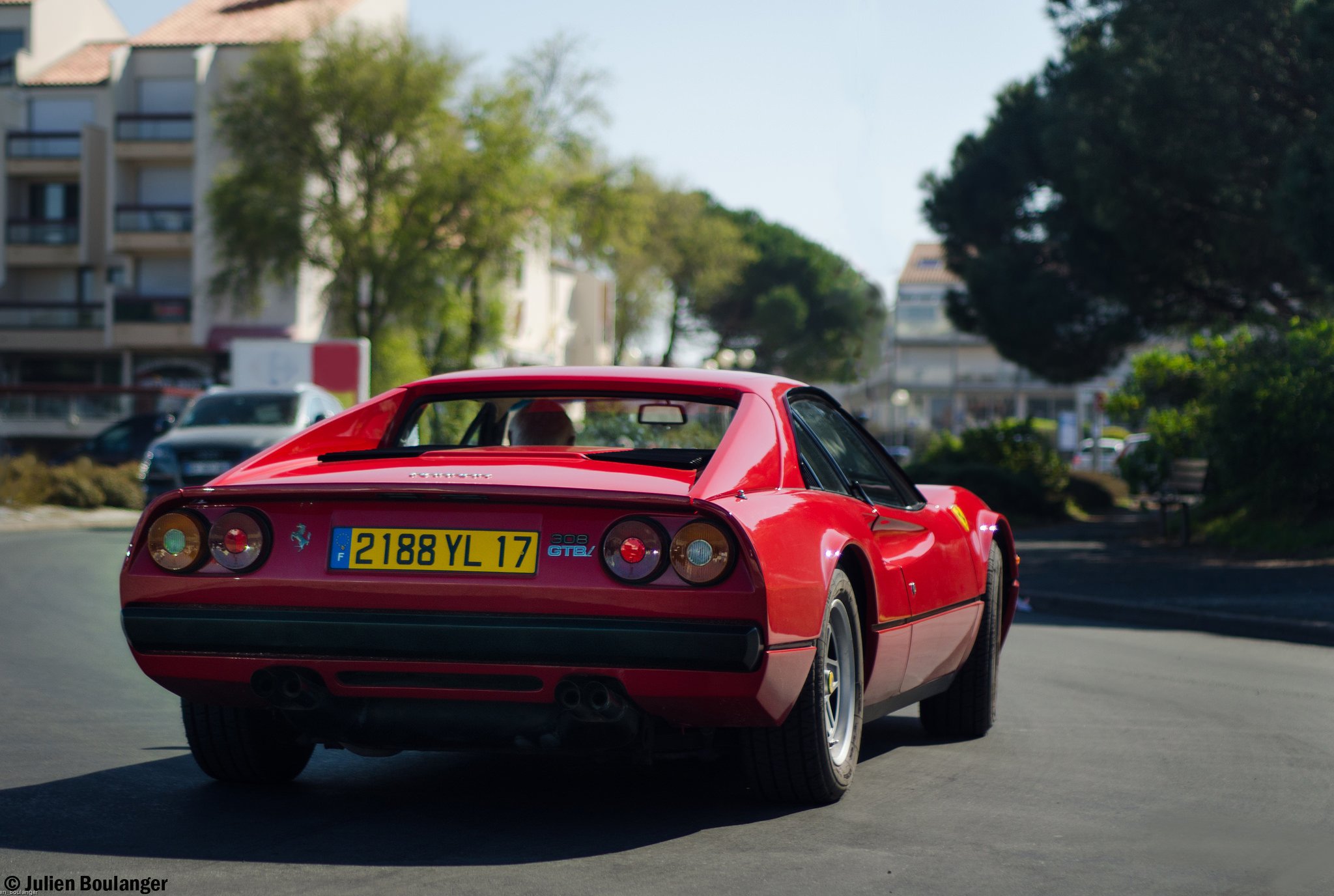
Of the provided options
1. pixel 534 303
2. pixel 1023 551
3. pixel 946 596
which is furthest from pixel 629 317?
pixel 946 596

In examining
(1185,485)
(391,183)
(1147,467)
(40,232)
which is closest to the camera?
(1185,485)

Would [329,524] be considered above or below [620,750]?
above

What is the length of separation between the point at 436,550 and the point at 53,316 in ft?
194

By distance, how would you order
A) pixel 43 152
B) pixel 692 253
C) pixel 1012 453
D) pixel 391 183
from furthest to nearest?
pixel 692 253 < pixel 43 152 < pixel 391 183 < pixel 1012 453

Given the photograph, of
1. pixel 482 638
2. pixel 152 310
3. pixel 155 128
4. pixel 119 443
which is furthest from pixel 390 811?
pixel 155 128

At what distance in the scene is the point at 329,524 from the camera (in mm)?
4668

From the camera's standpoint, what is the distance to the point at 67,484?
2655 cm

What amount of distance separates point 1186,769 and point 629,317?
81.0 metres

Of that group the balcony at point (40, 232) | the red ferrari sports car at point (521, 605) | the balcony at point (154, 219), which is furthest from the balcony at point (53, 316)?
the red ferrari sports car at point (521, 605)

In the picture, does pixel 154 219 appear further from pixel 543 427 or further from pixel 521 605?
pixel 521 605

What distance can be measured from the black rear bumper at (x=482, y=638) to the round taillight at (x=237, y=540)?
13cm

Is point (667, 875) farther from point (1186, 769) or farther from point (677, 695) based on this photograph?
point (1186, 769)

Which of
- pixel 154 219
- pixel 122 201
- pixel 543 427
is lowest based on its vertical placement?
pixel 543 427

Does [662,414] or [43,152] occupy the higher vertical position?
[43,152]
